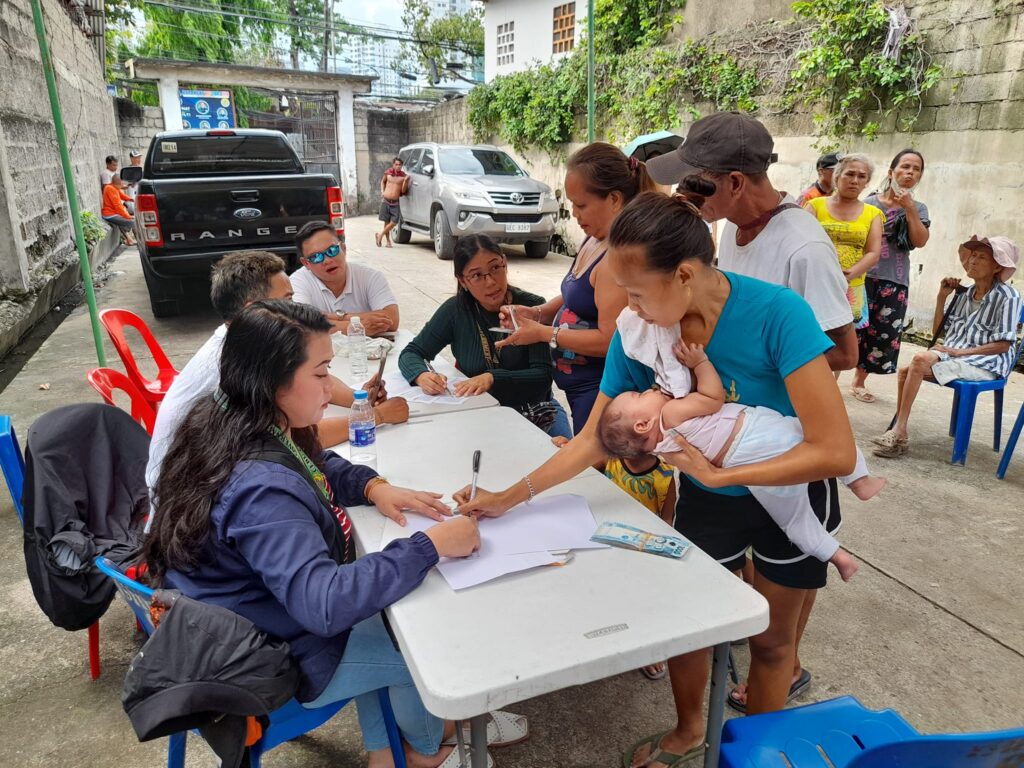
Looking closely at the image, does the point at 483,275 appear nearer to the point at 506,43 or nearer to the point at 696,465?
the point at 696,465

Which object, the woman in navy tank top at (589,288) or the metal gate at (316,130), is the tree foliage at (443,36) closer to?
the metal gate at (316,130)

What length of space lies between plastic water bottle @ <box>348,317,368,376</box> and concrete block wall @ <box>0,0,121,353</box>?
12.4 ft

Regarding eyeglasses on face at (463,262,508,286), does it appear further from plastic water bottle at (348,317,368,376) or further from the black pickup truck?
the black pickup truck

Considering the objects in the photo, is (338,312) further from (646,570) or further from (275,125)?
(275,125)

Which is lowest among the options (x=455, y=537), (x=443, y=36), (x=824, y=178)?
(x=455, y=537)

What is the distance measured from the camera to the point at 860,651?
2455mm

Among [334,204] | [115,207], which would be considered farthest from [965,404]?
[115,207]

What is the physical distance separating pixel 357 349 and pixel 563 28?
14381 millimetres

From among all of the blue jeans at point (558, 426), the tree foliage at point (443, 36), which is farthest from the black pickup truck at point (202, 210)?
the tree foliage at point (443, 36)

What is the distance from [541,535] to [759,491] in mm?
524

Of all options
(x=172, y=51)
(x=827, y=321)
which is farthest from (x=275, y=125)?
(x=827, y=321)

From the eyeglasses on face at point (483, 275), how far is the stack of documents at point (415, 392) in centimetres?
42

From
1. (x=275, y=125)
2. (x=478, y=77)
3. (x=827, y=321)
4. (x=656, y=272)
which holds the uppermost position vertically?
(x=478, y=77)

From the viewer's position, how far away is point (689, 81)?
8.93m
